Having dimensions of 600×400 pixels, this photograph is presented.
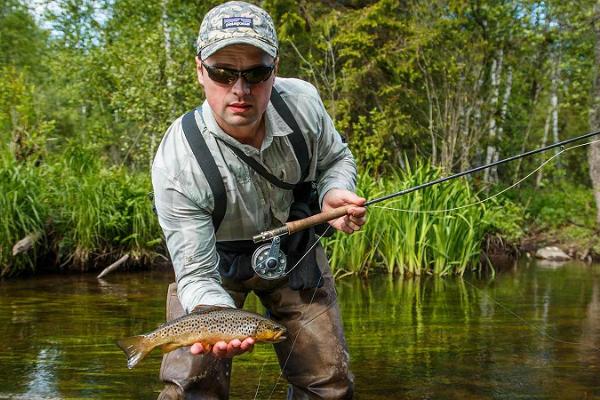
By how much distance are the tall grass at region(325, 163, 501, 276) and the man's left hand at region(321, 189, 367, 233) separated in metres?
6.31

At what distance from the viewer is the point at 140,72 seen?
48.5 ft

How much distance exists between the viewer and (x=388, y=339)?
243 inches

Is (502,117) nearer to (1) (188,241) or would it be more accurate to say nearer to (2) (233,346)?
(1) (188,241)

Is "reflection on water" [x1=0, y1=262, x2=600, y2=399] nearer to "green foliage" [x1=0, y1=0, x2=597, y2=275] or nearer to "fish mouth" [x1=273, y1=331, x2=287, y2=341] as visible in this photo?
"green foliage" [x1=0, y1=0, x2=597, y2=275]

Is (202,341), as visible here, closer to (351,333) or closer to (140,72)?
(351,333)

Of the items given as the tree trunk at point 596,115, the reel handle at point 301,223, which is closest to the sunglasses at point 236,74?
the reel handle at point 301,223

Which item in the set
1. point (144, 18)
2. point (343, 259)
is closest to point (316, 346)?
point (343, 259)

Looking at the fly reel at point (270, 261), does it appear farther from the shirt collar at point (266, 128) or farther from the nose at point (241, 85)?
the nose at point (241, 85)

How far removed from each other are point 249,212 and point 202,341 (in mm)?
665

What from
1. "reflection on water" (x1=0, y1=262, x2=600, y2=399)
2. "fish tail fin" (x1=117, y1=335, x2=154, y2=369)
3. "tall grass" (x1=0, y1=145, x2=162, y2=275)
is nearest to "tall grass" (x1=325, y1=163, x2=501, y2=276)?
"reflection on water" (x1=0, y1=262, x2=600, y2=399)

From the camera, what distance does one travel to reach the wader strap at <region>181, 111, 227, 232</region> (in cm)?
307

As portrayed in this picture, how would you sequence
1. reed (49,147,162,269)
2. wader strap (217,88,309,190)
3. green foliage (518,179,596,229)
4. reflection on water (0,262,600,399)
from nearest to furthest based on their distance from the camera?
wader strap (217,88,309,190) < reflection on water (0,262,600,399) < reed (49,147,162,269) < green foliage (518,179,596,229)

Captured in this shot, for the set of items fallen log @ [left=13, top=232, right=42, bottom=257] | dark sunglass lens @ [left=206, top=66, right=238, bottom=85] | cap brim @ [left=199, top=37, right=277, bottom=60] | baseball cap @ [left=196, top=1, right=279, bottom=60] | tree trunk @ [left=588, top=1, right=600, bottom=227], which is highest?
tree trunk @ [left=588, top=1, right=600, bottom=227]

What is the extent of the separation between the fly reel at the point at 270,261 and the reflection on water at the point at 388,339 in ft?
4.93
